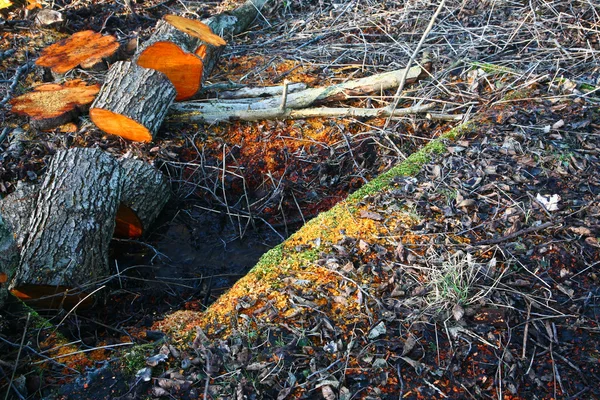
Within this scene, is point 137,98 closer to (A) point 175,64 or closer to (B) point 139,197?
(A) point 175,64

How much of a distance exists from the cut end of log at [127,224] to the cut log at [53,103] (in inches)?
48.9

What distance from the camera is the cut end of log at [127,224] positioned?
12.4 feet

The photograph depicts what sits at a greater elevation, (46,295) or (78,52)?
(78,52)

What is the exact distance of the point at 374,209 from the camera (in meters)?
3.14

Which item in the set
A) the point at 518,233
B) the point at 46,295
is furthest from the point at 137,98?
the point at 518,233

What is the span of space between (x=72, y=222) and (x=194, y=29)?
8.73ft

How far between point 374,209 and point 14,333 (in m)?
2.11

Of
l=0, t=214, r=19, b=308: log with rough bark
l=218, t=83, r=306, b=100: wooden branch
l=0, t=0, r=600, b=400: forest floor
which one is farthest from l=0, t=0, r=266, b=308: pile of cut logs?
l=218, t=83, r=306, b=100: wooden branch

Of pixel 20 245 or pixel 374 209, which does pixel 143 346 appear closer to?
pixel 20 245

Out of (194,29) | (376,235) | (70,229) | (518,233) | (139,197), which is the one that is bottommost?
(518,233)

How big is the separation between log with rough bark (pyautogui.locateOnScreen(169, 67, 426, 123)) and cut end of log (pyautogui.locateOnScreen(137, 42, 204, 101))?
7.8 inches

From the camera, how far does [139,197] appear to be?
3770 mm

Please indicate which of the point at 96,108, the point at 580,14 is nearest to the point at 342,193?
the point at 96,108

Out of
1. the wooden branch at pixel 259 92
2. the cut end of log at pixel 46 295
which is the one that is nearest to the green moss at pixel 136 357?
the cut end of log at pixel 46 295
